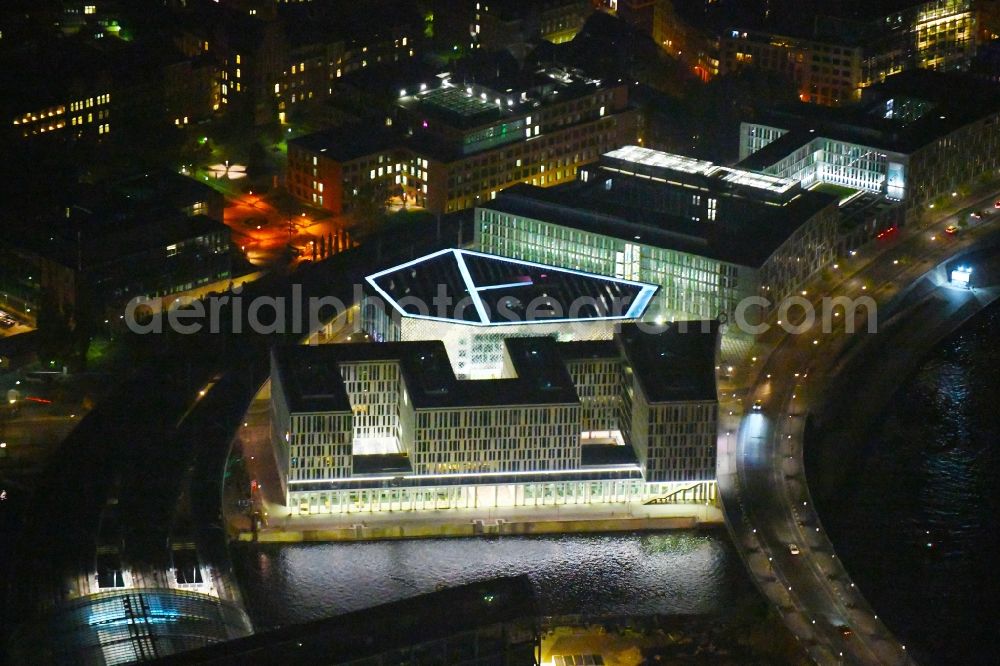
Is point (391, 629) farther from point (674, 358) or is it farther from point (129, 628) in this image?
point (674, 358)

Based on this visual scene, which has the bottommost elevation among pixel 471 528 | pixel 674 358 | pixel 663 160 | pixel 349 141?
pixel 471 528

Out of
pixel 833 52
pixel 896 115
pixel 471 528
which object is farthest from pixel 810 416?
pixel 833 52

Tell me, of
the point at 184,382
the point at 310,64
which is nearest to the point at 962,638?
the point at 184,382

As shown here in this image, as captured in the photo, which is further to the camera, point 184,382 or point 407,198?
point 407,198

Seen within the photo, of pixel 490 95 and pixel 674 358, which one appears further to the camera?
pixel 490 95

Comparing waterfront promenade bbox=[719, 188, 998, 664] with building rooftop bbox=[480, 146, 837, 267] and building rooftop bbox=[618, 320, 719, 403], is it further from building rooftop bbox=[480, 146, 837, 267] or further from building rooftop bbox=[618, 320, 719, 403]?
building rooftop bbox=[480, 146, 837, 267]

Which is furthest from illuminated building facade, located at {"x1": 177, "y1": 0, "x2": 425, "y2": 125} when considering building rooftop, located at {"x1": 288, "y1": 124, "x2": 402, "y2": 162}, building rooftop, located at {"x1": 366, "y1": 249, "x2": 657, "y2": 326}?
building rooftop, located at {"x1": 366, "y1": 249, "x2": 657, "y2": 326}

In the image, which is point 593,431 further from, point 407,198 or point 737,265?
point 407,198
